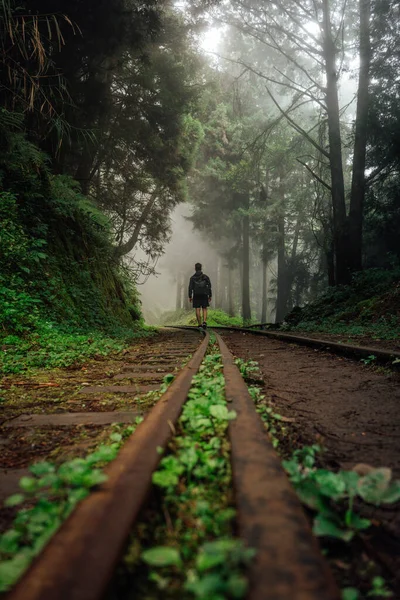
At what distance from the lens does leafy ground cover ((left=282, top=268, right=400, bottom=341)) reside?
7.84 meters

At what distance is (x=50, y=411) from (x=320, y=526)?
2.02m

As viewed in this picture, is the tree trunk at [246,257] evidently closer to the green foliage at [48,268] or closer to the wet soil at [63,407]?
the green foliage at [48,268]

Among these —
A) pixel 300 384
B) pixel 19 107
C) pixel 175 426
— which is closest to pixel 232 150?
pixel 19 107

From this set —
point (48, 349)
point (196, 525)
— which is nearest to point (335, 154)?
point (48, 349)

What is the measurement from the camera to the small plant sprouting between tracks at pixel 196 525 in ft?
2.04

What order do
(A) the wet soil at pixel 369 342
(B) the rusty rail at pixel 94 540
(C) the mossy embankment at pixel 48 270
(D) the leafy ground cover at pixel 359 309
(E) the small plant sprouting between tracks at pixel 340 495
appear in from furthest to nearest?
(D) the leafy ground cover at pixel 359 309 → (C) the mossy embankment at pixel 48 270 → (A) the wet soil at pixel 369 342 → (E) the small plant sprouting between tracks at pixel 340 495 → (B) the rusty rail at pixel 94 540

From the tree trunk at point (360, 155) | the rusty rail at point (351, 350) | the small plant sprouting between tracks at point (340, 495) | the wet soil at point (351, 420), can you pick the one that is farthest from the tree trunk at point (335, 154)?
the small plant sprouting between tracks at point (340, 495)

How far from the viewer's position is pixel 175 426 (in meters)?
1.49

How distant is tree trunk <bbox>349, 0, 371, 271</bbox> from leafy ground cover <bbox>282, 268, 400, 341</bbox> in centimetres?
109

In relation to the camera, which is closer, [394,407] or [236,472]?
[236,472]

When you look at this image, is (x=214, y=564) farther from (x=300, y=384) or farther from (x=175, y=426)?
(x=300, y=384)

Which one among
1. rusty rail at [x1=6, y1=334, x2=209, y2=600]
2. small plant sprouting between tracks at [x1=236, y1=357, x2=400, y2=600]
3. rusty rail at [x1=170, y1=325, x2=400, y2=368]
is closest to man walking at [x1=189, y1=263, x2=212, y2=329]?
rusty rail at [x1=170, y1=325, x2=400, y2=368]

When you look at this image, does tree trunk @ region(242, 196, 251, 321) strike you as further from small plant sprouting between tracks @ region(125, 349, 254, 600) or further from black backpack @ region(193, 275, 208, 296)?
small plant sprouting between tracks @ region(125, 349, 254, 600)

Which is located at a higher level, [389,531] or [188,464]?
[188,464]
